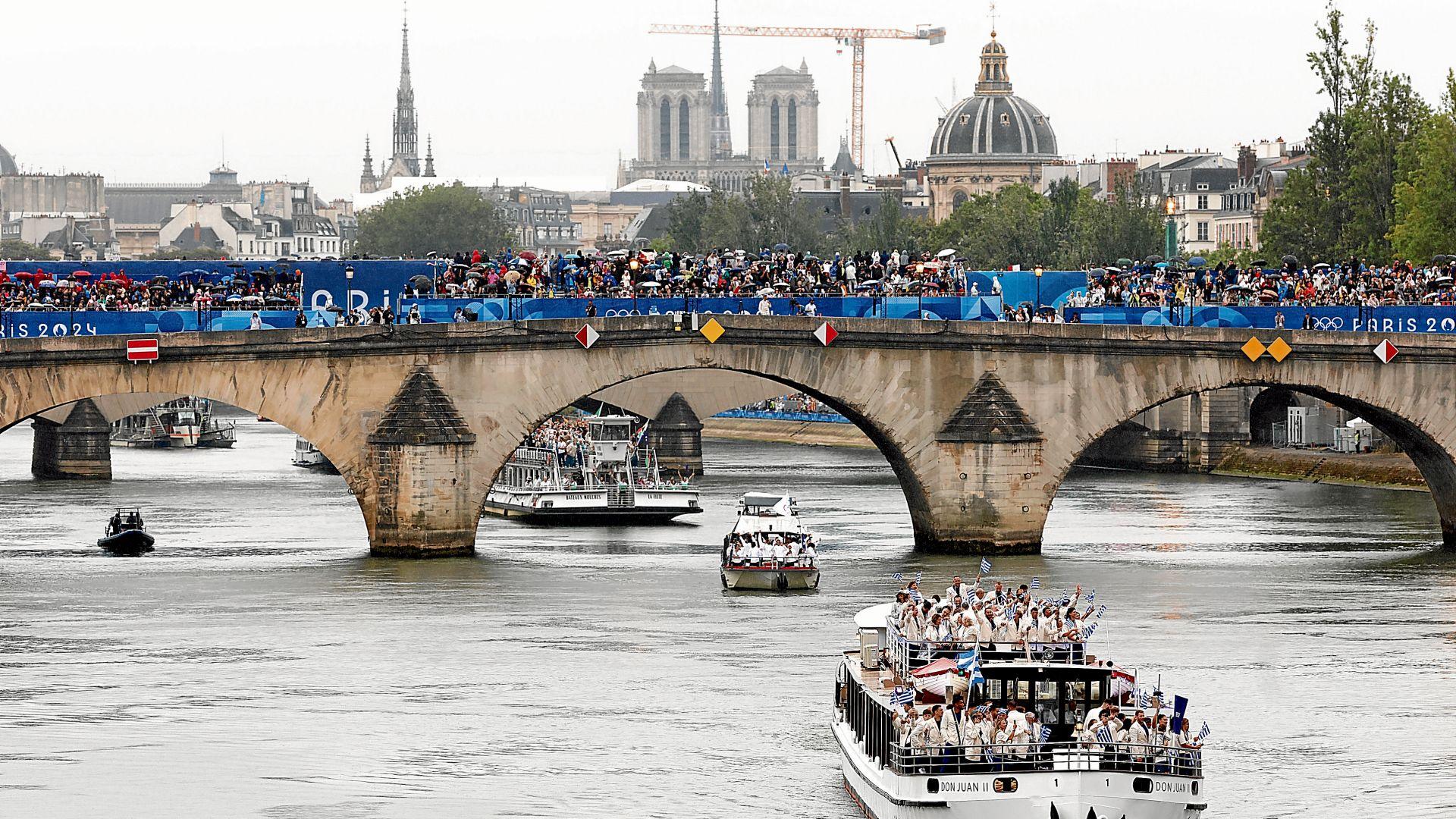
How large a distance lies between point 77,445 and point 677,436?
27533mm

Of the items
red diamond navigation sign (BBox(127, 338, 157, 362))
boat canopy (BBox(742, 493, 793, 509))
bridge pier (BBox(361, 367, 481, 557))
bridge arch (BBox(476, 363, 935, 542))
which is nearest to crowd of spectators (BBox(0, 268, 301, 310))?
red diamond navigation sign (BBox(127, 338, 157, 362))

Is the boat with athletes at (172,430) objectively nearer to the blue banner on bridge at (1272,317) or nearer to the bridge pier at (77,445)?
the bridge pier at (77,445)

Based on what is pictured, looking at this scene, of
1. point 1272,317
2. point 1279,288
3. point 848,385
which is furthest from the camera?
point 1279,288

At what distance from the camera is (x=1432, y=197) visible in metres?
113

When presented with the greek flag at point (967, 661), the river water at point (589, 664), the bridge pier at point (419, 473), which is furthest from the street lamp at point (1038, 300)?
the greek flag at point (967, 661)

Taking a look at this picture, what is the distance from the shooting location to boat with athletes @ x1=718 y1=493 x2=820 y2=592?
242ft

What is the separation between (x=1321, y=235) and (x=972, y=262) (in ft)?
220

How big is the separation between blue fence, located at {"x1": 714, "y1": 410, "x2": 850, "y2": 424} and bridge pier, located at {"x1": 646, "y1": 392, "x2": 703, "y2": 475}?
25514 mm

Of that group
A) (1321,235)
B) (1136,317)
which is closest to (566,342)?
(1136,317)

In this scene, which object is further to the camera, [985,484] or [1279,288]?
[1279,288]

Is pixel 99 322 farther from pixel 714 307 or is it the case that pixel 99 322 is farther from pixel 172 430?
pixel 172 430

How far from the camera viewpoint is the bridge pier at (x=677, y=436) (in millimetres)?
125688

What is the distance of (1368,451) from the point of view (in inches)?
4523

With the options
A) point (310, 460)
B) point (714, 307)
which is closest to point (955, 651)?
point (714, 307)
